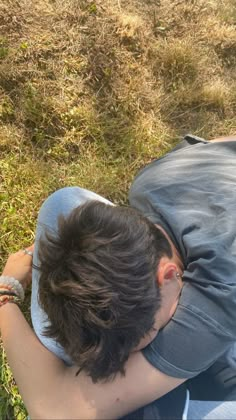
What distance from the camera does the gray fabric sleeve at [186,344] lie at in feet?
4.51

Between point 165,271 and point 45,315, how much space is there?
528 mm

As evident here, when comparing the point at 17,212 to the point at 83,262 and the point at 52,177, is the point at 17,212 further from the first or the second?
the point at 83,262

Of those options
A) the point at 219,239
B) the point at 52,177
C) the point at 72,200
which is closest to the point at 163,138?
the point at 52,177

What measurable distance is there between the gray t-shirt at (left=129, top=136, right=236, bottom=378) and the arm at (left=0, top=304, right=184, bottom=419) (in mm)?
55

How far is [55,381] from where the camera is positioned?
61.7 inches

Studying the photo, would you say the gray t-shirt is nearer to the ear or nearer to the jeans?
the ear

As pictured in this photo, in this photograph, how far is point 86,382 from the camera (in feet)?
4.89

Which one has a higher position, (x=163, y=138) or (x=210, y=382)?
(x=163, y=138)

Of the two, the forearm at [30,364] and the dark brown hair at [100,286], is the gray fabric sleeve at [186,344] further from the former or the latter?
the forearm at [30,364]

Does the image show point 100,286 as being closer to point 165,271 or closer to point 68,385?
point 165,271

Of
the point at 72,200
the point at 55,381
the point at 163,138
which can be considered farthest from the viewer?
the point at 163,138

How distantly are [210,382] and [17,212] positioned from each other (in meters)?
1.12

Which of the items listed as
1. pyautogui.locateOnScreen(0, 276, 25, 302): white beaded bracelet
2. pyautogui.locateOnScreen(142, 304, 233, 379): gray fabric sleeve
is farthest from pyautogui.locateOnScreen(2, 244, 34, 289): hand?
pyautogui.locateOnScreen(142, 304, 233, 379): gray fabric sleeve

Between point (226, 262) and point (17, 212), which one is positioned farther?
point (17, 212)
